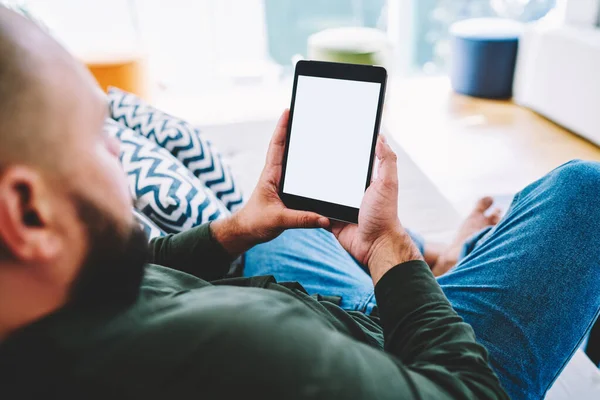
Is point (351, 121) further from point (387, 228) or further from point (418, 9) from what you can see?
point (418, 9)

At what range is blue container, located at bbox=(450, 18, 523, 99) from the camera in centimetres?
308

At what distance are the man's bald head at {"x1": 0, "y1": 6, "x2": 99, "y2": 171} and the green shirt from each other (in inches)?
6.3

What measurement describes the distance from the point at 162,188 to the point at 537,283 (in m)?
0.71

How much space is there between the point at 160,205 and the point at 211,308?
54cm

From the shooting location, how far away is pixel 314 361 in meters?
0.48

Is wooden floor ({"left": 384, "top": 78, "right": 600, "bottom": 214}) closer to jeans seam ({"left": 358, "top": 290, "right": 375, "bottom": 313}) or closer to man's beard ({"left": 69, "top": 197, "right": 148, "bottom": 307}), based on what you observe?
jeans seam ({"left": 358, "top": 290, "right": 375, "bottom": 313})

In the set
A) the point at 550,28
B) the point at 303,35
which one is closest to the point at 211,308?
the point at 550,28

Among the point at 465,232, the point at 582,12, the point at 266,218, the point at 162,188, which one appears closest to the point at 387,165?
the point at 266,218

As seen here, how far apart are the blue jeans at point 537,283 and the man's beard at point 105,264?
0.48 metres

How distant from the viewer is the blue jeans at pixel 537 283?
2.46 ft

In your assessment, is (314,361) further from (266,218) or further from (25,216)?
(266,218)

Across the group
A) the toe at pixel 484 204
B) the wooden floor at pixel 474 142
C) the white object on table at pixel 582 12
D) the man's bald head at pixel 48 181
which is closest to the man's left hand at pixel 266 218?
the man's bald head at pixel 48 181

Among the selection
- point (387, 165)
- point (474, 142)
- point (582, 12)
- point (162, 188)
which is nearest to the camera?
point (387, 165)

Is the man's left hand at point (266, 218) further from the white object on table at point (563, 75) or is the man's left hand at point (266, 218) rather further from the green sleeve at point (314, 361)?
the white object on table at point (563, 75)
